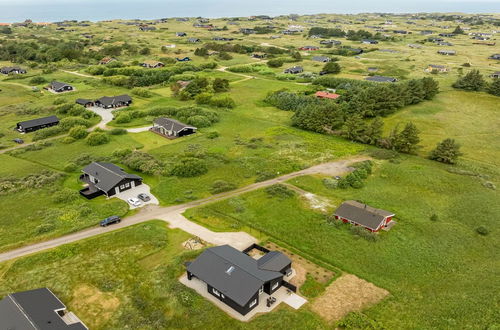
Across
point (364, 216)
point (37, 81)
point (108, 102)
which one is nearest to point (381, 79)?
point (364, 216)

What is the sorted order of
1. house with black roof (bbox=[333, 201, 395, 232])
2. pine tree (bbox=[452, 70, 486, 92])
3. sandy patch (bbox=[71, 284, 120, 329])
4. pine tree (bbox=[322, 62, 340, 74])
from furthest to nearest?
pine tree (bbox=[322, 62, 340, 74])
pine tree (bbox=[452, 70, 486, 92])
house with black roof (bbox=[333, 201, 395, 232])
sandy patch (bbox=[71, 284, 120, 329])

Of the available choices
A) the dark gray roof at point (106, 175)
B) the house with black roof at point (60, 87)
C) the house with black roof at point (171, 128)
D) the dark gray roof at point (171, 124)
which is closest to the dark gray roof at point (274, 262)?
the dark gray roof at point (106, 175)

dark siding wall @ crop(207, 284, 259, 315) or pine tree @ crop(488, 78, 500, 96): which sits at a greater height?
pine tree @ crop(488, 78, 500, 96)

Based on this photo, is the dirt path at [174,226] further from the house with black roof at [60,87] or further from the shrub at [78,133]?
the house with black roof at [60,87]

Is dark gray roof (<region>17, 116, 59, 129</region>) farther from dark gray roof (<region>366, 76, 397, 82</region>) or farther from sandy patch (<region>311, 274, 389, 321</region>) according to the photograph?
dark gray roof (<region>366, 76, 397, 82</region>)

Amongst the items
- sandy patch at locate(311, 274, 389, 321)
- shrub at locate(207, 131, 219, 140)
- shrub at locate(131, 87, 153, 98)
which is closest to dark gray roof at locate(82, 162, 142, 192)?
shrub at locate(207, 131, 219, 140)

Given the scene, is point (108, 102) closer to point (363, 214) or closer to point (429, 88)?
point (363, 214)

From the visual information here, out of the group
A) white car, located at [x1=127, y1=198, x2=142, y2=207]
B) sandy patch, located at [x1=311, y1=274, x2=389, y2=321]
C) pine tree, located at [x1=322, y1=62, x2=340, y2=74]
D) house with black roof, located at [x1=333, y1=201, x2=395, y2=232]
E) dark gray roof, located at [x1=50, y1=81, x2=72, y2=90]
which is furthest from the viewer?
pine tree, located at [x1=322, y1=62, x2=340, y2=74]
